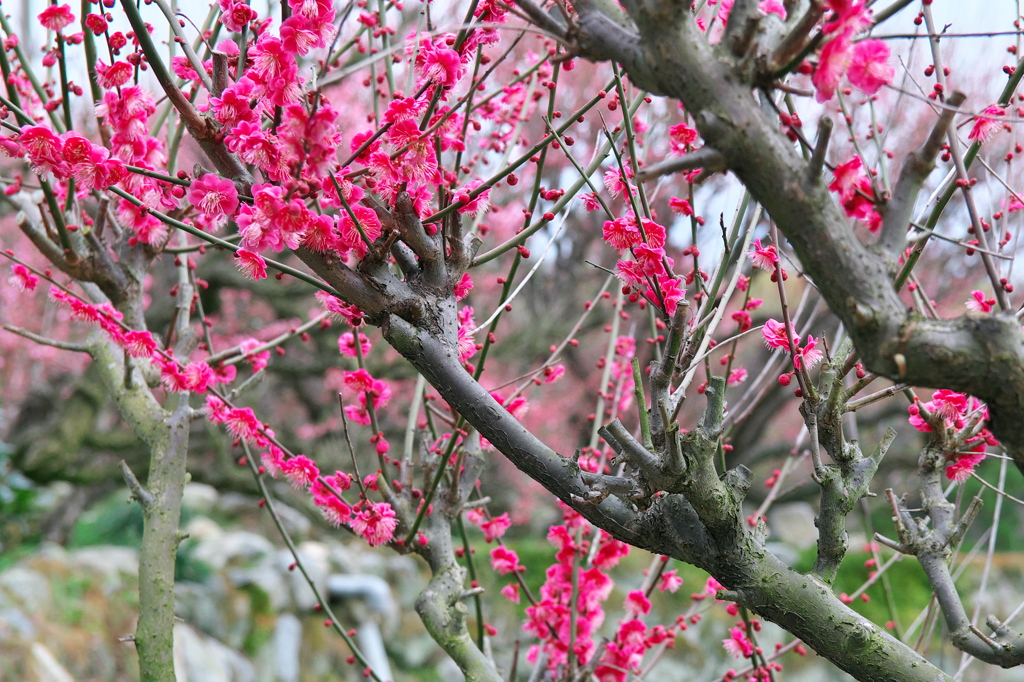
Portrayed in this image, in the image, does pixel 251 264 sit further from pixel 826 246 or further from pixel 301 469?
pixel 826 246

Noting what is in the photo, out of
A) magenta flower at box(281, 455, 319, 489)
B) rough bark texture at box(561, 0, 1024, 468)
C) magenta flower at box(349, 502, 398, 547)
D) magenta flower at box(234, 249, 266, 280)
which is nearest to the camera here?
rough bark texture at box(561, 0, 1024, 468)

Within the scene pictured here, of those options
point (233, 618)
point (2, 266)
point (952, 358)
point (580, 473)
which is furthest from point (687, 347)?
point (2, 266)

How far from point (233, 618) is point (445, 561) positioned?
4.73 meters

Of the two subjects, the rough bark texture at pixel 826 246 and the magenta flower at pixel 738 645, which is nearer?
the rough bark texture at pixel 826 246

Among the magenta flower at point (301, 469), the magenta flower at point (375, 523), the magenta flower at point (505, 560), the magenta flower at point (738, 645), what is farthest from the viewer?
the magenta flower at point (505, 560)

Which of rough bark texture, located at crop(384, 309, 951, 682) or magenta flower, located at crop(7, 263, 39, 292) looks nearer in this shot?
rough bark texture, located at crop(384, 309, 951, 682)

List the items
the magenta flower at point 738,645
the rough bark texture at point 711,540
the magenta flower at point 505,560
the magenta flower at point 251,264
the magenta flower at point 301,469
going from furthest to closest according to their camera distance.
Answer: the magenta flower at point 505,560 < the magenta flower at point 738,645 < the magenta flower at point 301,469 < the magenta flower at point 251,264 < the rough bark texture at point 711,540

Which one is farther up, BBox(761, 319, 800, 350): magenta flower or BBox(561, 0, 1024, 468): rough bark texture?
BBox(761, 319, 800, 350): magenta flower

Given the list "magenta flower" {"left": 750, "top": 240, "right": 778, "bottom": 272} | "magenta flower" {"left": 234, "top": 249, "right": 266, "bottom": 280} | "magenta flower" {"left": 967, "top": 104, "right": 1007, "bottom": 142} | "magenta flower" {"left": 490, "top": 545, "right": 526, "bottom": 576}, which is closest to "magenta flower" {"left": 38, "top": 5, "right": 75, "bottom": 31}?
"magenta flower" {"left": 234, "top": 249, "right": 266, "bottom": 280}

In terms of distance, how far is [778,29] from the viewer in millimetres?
1142

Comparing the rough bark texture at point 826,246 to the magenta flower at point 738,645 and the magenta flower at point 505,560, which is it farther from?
the magenta flower at point 505,560

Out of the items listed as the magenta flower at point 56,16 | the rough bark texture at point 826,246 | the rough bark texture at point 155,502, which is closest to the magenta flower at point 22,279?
the rough bark texture at point 155,502

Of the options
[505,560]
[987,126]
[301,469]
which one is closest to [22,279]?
[301,469]

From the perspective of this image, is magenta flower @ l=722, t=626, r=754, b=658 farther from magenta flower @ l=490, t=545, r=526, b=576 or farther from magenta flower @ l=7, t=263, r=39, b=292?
magenta flower @ l=7, t=263, r=39, b=292
